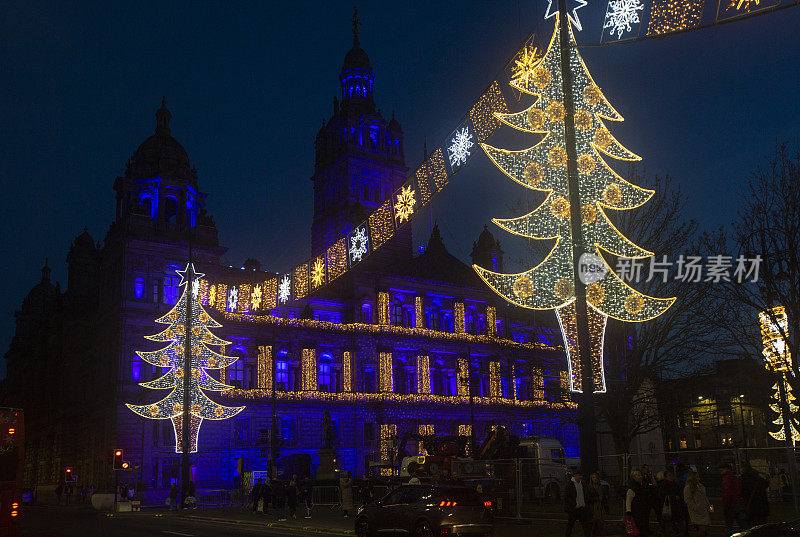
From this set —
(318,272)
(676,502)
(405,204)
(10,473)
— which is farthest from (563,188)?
(10,473)

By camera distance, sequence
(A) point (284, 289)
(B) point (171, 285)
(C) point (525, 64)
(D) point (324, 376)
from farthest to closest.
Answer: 1. (D) point (324, 376)
2. (B) point (171, 285)
3. (A) point (284, 289)
4. (C) point (525, 64)

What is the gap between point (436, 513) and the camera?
54.5ft

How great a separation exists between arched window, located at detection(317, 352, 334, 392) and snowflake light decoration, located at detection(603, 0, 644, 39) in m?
51.1

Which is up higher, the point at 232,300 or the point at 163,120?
the point at 163,120

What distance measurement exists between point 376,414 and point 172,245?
21165mm

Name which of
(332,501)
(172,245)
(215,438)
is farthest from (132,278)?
(332,501)

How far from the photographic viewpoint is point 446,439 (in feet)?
115

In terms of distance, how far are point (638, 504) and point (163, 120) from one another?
183 feet

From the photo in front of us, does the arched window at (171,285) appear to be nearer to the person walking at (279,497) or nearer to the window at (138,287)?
the window at (138,287)

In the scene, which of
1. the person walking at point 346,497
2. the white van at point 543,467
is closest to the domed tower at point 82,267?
the white van at point 543,467

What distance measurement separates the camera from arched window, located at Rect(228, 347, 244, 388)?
57281mm

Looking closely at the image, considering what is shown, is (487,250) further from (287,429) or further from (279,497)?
(279,497)

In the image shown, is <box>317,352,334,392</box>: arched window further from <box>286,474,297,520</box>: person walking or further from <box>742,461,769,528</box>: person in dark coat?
<box>742,461,769,528</box>: person in dark coat

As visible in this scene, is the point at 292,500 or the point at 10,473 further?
the point at 292,500
